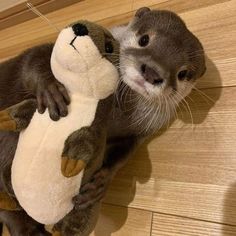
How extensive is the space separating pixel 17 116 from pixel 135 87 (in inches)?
12.3

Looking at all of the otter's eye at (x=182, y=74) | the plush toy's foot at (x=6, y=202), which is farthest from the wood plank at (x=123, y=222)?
the otter's eye at (x=182, y=74)

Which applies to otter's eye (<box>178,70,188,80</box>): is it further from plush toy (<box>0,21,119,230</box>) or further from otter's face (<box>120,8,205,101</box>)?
plush toy (<box>0,21,119,230</box>)

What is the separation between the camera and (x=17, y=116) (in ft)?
3.34

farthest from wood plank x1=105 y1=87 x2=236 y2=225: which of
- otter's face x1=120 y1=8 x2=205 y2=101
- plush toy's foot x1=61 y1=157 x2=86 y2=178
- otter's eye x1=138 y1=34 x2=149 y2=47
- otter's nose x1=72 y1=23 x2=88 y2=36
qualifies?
otter's nose x1=72 y1=23 x2=88 y2=36

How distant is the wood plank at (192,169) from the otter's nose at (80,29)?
51 cm

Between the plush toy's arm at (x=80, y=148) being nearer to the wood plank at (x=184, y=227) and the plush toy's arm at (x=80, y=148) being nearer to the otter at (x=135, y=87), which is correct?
the otter at (x=135, y=87)

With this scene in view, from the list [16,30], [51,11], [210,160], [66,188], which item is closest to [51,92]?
[66,188]

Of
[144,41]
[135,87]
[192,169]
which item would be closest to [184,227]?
[192,169]

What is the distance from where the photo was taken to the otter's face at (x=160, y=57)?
101cm

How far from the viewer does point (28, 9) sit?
191cm

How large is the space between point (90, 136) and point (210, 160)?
1.45 ft

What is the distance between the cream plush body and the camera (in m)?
0.92

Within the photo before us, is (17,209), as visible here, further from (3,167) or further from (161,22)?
(161,22)

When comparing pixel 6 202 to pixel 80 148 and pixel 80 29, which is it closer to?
pixel 80 148
